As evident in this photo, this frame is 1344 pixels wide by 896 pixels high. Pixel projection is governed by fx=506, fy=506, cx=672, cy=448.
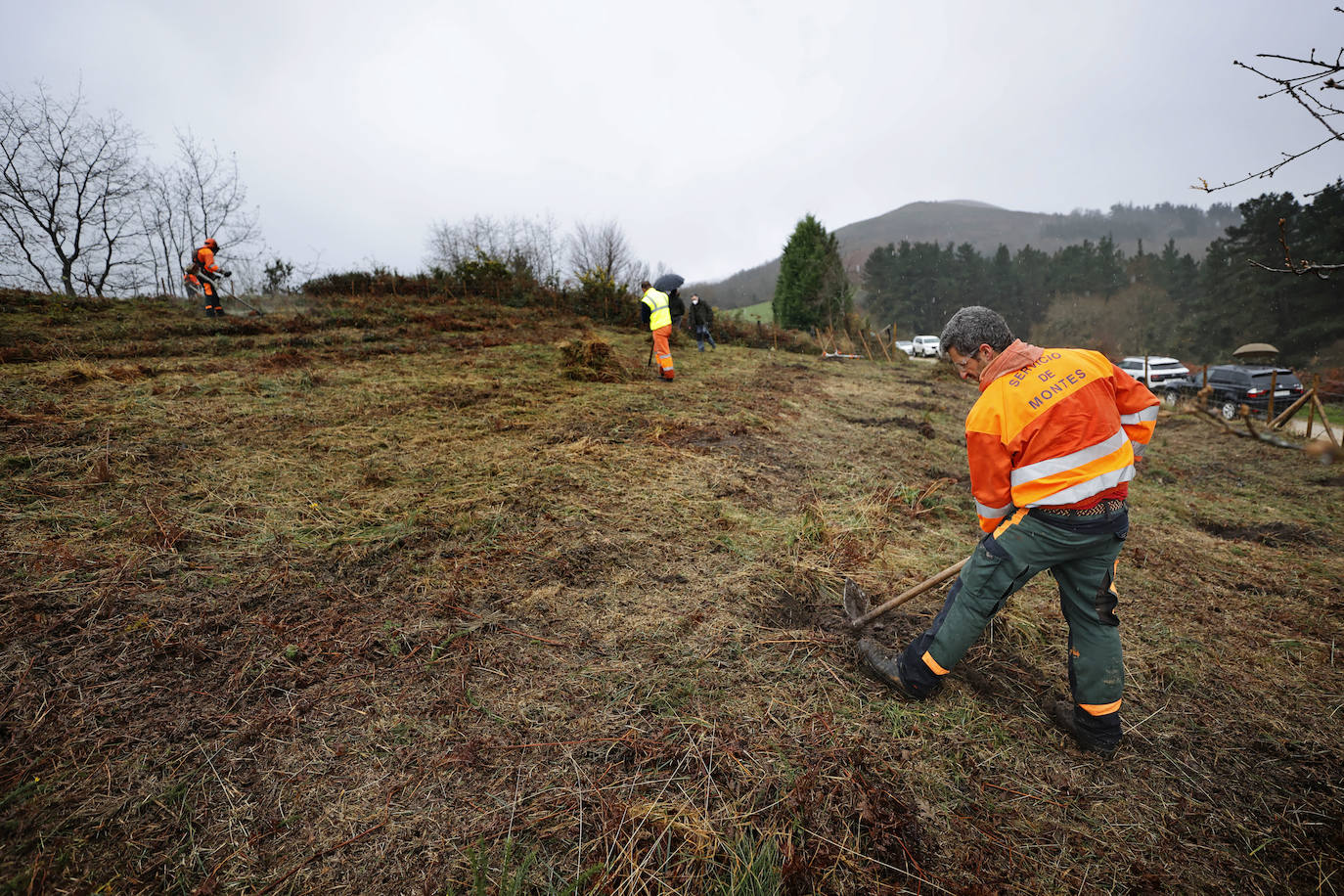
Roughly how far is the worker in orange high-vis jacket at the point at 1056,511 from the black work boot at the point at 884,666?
0.05 feet

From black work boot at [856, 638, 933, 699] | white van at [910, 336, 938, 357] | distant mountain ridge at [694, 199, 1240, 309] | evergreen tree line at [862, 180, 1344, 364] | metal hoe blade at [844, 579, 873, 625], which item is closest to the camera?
black work boot at [856, 638, 933, 699]

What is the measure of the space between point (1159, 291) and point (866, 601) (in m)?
51.5

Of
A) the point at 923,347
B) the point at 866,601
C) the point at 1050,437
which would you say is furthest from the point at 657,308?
the point at 923,347

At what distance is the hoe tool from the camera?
2598 millimetres

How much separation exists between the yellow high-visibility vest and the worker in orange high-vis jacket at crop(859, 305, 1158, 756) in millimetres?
6847

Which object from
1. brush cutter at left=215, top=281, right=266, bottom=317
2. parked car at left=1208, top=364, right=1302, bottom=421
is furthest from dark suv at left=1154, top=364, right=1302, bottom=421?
brush cutter at left=215, top=281, right=266, bottom=317

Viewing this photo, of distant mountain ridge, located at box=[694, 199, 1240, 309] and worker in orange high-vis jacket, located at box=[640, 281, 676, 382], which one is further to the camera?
distant mountain ridge, located at box=[694, 199, 1240, 309]

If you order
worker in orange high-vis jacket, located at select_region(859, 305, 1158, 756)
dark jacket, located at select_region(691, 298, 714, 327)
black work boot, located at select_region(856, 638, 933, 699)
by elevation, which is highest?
dark jacket, located at select_region(691, 298, 714, 327)

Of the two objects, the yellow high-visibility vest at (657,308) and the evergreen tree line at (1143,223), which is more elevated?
the evergreen tree line at (1143,223)

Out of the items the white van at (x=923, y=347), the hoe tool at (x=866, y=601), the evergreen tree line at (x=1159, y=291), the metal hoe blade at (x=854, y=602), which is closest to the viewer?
the hoe tool at (x=866, y=601)

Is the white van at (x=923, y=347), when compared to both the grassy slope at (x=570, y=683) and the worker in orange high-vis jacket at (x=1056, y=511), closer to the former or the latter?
the grassy slope at (x=570, y=683)

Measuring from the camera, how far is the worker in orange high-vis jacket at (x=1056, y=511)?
82.7 inches

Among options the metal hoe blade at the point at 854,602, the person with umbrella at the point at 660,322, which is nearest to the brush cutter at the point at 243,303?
the person with umbrella at the point at 660,322

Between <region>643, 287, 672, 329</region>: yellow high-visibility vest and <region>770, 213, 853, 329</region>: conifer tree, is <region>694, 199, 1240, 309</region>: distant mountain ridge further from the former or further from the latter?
<region>643, 287, 672, 329</region>: yellow high-visibility vest
